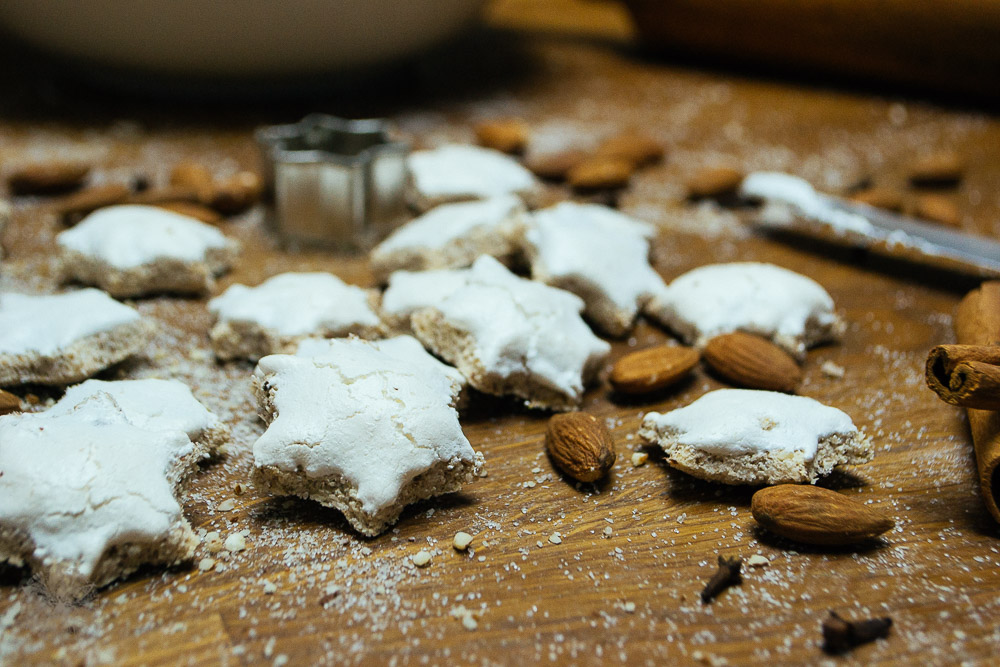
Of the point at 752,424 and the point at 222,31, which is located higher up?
the point at 222,31

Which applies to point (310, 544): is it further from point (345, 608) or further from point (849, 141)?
point (849, 141)

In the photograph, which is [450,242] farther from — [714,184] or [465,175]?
[714,184]

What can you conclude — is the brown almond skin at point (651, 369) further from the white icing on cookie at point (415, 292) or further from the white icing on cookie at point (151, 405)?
the white icing on cookie at point (151, 405)

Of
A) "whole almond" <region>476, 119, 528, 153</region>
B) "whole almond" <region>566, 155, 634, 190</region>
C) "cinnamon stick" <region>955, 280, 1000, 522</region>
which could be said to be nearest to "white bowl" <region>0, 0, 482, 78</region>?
"whole almond" <region>476, 119, 528, 153</region>

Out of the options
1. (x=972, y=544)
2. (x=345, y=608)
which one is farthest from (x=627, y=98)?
(x=345, y=608)

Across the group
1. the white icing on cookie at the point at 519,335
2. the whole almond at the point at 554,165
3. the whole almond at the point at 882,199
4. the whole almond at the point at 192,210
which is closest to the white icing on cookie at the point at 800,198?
the whole almond at the point at 882,199

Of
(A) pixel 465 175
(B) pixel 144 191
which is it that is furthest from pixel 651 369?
(B) pixel 144 191

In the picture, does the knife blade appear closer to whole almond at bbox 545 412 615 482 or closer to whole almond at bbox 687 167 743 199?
whole almond at bbox 687 167 743 199
